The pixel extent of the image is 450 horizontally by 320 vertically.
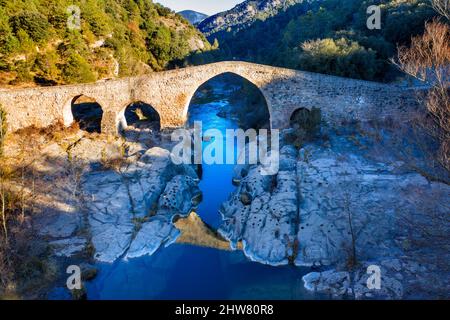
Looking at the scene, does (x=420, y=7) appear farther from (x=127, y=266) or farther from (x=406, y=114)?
(x=127, y=266)

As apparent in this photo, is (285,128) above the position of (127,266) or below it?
above

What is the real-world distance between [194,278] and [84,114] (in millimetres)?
17511

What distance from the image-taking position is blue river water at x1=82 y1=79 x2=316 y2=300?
12.2 m

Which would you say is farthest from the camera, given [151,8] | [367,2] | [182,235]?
[151,8]

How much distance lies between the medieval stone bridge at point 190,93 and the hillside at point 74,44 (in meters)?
5.89

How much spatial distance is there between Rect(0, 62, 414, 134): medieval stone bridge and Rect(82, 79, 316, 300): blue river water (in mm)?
10992

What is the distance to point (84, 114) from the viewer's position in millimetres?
25719

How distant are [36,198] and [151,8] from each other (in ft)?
132

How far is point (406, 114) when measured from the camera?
19688 mm

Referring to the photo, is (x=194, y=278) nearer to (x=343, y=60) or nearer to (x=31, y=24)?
(x=343, y=60)

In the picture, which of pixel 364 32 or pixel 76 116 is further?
Answer: pixel 364 32

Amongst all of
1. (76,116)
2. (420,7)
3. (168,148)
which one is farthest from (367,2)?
(76,116)

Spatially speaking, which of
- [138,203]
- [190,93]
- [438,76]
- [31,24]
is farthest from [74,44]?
[438,76]

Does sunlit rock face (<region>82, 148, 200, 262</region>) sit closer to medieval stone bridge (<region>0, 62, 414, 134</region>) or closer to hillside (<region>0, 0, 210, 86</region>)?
medieval stone bridge (<region>0, 62, 414, 134</region>)
